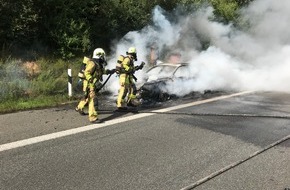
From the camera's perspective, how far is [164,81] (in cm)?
1216

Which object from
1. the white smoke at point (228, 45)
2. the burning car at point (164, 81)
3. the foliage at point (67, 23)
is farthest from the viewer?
the white smoke at point (228, 45)

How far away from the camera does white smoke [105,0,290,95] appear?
1432cm

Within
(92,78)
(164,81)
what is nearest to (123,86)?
(92,78)

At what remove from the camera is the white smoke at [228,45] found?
1432cm

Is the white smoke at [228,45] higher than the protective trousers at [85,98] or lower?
higher

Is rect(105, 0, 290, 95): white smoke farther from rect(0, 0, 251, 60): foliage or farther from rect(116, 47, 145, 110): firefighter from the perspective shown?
rect(116, 47, 145, 110): firefighter

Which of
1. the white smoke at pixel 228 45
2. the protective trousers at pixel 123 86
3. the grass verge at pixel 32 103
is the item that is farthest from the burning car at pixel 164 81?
the grass verge at pixel 32 103

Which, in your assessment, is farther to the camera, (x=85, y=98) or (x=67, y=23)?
(x=67, y=23)

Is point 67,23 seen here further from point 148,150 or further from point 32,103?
point 148,150

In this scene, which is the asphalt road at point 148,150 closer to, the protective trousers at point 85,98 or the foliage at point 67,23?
the protective trousers at point 85,98

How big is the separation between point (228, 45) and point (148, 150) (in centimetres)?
1050

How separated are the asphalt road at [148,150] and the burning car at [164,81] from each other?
5.12 feet

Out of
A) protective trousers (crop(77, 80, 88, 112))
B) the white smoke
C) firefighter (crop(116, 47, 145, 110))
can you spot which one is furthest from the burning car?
protective trousers (crop(77, 80, 88, 112))

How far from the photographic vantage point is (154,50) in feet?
49.0
